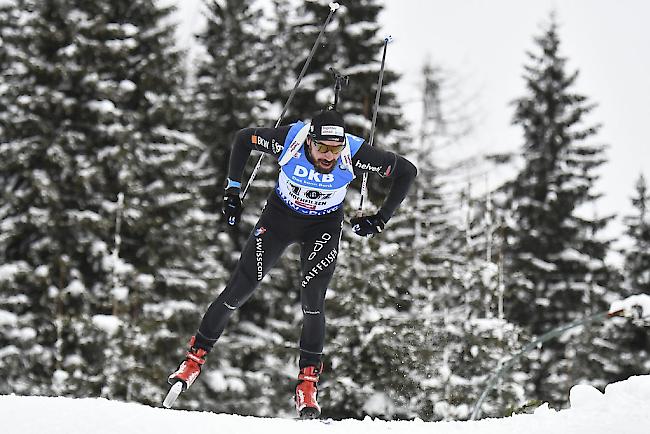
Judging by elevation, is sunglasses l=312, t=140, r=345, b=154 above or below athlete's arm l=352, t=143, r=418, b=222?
above

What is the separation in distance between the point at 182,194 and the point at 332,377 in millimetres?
9302

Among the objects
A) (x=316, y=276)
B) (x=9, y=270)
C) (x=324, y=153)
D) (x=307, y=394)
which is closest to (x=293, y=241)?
(x=316, y=276)

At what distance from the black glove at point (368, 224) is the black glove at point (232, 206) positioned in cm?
94

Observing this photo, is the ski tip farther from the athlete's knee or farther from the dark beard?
the dark beard

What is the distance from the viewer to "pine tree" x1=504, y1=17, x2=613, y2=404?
26250mm

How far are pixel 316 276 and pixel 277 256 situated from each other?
0.37m

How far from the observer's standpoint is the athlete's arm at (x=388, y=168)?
6109 mm

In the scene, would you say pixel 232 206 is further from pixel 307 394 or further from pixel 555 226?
pixel 555 226

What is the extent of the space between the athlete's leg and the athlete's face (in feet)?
1.73

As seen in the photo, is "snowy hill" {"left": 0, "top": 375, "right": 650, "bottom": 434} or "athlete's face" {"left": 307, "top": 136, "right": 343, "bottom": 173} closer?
"snowy hill" {"left": 0, "top": 375, "right": 650, "bottom": 434}

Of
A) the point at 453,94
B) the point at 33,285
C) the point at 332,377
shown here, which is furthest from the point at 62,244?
the point at 453,94

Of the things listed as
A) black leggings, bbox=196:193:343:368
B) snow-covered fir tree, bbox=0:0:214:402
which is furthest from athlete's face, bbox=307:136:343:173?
snow-covered fir tree, bbox=0:0:214:402

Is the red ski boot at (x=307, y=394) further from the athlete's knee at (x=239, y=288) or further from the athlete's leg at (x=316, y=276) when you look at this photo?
the athlete's knee at (x=239, y=288)

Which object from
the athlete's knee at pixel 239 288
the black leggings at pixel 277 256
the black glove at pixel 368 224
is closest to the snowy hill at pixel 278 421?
the black leggings at pixel 277 256
